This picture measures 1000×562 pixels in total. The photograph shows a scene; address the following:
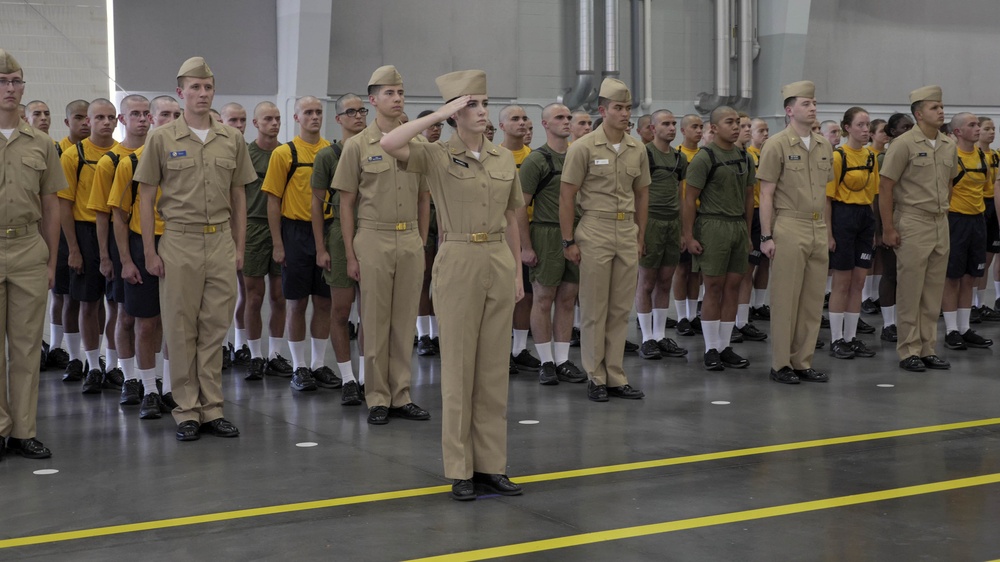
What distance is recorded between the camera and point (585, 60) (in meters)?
14.5

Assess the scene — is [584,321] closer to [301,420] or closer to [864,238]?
[301,420]

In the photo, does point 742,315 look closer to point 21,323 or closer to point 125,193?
point 125,193

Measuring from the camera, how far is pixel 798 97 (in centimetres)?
717

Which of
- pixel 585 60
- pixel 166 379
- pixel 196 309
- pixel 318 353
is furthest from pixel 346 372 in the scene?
pixel 585 60

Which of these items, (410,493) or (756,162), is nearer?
(410,493)

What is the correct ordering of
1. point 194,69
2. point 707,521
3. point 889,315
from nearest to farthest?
point 707,521, point 194,69, point 889,315

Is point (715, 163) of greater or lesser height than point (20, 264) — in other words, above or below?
above

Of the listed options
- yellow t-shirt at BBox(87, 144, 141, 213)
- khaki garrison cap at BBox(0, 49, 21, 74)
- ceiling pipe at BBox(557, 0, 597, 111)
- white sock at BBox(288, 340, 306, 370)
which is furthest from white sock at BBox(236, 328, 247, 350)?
ceiling pipe at BBox(557, 0, 597, 111)

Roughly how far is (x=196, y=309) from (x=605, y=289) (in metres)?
2.41

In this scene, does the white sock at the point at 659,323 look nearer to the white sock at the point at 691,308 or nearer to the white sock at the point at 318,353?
the white sock at the point at 691,308

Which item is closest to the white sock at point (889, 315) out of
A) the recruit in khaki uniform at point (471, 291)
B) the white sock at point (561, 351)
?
the white sock at point (561, 351)

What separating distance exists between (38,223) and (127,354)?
1224 millimetres

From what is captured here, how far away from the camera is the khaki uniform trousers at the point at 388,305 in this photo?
6117mm

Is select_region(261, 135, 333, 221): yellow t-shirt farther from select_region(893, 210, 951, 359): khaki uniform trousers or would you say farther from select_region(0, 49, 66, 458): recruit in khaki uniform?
select_region(893, 210, 951, 359): khaki uniform trousers
